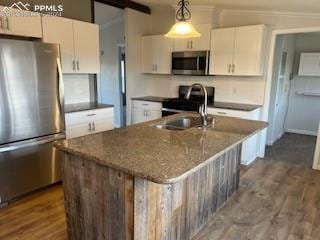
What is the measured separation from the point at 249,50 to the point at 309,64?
250 centimetres

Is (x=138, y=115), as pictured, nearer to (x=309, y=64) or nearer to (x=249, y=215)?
(x=249, y=215)

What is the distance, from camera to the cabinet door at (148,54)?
5.00 m

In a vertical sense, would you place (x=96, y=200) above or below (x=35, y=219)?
above

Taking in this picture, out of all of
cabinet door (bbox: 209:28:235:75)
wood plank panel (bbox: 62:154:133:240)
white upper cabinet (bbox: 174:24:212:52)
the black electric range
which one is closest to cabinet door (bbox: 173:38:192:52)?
white upper cabinet (bbox: 174:24:212:52)

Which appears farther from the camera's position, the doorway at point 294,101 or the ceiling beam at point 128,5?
the doorway at point 294,101

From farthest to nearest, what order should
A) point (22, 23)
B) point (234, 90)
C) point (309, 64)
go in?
point (309, 64), point (234, 90), point (22, 23)

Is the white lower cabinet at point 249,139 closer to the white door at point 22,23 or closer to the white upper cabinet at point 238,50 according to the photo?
the white upper cabinet at point 238,50

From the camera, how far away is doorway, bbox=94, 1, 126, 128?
604cm

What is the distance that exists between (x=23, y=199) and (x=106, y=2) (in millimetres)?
3246

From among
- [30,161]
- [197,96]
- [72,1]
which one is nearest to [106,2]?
[72,1]

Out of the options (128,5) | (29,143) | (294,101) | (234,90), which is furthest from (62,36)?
(294,101)

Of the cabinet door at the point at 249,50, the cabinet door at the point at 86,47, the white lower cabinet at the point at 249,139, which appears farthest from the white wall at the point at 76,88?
the cabinet door at the point at 249,50

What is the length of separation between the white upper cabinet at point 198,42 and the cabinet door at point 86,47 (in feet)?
5.11

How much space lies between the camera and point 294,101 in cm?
606
